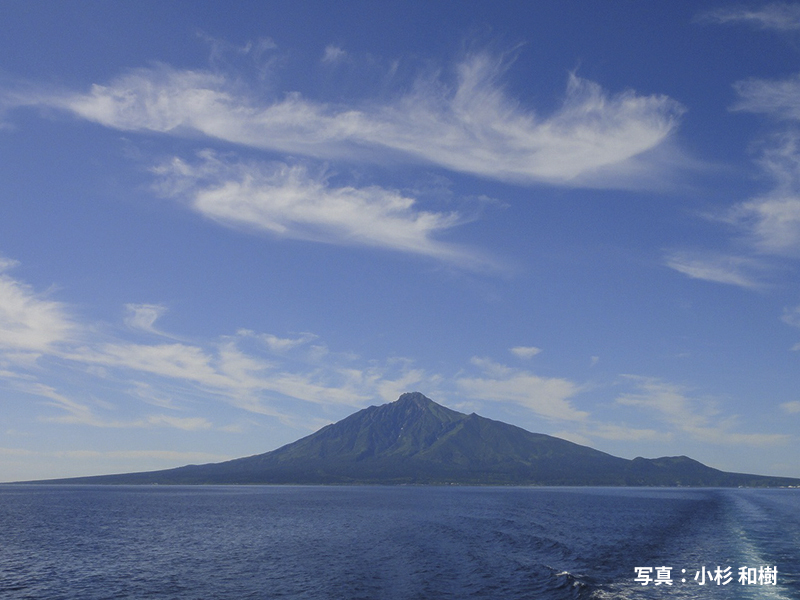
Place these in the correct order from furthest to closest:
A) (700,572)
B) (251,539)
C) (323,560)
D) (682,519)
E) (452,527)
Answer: (682,519)
(452,527)
(251,539)
(323,560)
(700,572)

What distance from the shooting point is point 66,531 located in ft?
338

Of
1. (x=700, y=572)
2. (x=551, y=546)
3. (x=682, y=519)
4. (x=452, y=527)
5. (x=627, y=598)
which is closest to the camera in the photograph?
(x=627, y=598)

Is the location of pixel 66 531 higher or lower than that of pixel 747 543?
lower

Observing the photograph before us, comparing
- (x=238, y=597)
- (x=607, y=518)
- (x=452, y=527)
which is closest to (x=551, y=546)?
(x=452, y=527)

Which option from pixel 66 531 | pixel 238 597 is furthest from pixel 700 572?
pixel 66 531

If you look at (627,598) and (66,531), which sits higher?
(627,598)

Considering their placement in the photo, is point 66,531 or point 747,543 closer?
point 747,543

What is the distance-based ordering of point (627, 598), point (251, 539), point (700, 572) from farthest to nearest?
1. point (251, 539)
2. point (700, 572)
3. point (627, 598)

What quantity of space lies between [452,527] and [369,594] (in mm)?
54150

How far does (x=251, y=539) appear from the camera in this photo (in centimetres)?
8731

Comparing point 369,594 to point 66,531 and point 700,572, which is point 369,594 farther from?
point 66,531

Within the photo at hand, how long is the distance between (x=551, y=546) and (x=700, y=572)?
20926 mm

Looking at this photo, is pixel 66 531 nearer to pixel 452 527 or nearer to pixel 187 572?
pixel 187 572

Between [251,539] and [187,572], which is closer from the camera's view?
Answer: [187,572]
